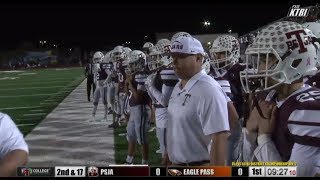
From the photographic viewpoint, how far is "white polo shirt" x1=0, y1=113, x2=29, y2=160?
2211 millimetres

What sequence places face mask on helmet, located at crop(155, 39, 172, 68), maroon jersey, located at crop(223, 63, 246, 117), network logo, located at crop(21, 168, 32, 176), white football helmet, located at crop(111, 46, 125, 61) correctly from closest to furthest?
network logo, located at crop(21, 168, 32, 176)
maroon jersey, located at crop(223, 63, 246, 117)
face mask on helmet, located at crop(155, 39, 172, 68)
white football helmet, located at crop(111, 46, 125, 61)

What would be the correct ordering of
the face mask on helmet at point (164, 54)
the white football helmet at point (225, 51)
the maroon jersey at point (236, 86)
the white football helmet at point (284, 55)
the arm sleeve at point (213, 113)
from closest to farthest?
the white football helmet at point (284, 55) → the arm sleeve at point (213, 113) → the maroon jersey at point (236, 86) → the white football helmet at point (225, 51) → the face mask on helmet at point (164, 54)

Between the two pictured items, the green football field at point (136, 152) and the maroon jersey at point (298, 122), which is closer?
the maroon jersey at point (298, 122)

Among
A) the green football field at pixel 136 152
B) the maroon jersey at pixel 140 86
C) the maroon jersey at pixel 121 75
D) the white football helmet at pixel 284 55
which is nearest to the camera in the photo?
the white football helmet at pixel 284 55

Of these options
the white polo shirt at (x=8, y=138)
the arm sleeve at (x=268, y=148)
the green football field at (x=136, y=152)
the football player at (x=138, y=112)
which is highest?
the white polo shirt at (x=8, y=138)

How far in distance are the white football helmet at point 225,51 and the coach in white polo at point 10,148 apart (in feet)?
12.3

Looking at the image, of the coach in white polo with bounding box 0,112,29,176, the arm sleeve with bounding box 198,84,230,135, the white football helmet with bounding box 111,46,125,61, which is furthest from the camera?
the white football helmet with bounding box 111,46,125,61

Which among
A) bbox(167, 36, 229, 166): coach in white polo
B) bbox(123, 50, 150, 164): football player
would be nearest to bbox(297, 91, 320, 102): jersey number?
bbox(167, 36, 229, 166): coach in white polo

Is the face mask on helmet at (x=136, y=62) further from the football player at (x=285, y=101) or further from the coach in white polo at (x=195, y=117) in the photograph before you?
the football player at (x=285, y=101)

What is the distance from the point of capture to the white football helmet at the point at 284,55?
2.34 m

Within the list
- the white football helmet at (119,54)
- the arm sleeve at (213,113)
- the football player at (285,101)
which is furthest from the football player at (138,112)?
the football player at (285,101)

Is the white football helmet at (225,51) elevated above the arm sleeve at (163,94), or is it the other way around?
the white football helmet at (225,51)

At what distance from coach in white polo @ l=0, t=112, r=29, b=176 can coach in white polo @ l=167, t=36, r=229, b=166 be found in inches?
43.6

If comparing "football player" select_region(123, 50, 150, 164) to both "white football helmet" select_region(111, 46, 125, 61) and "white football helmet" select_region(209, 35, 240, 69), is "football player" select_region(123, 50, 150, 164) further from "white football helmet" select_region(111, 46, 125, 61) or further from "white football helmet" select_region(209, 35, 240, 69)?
"white football helmet" select_region(111, 46, 125, 61)
